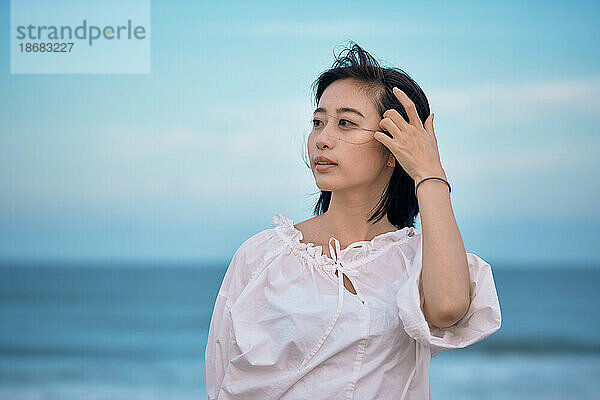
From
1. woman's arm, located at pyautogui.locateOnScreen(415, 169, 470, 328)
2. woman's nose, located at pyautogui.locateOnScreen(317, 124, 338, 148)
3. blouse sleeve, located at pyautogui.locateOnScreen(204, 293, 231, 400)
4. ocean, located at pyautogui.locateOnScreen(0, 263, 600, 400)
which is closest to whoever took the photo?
woman's arm, located at pyautogui.locateOnScreen(415, 169, 470, 328)

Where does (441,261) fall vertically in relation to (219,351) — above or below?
above

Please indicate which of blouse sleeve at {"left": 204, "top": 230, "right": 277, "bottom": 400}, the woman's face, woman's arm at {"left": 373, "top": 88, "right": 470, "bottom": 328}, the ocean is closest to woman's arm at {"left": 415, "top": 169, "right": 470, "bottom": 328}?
woman's arm at {"left": 373, "top": 88, "right": 470, "bottom": 328}

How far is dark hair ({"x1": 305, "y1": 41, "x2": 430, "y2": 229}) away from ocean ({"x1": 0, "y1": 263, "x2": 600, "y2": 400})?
409cm

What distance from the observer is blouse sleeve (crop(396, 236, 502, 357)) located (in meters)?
1.63

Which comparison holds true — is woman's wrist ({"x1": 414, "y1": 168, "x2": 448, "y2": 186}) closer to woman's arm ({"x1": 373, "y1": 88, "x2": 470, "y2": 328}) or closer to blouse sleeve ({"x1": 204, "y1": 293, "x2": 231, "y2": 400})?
woman's arm ({"x1": 373, "y1": 88, "x2": 470, "y2": 328})

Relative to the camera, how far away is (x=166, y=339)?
8250 mm

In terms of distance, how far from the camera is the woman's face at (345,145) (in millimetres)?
1849

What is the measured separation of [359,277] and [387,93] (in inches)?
18.4

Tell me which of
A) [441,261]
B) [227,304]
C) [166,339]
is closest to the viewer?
Answer: [441,261]

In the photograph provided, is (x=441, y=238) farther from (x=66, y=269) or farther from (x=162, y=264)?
(x=162, y=264)

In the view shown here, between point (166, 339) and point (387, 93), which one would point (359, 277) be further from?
point (166, 339)

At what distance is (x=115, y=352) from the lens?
777 cm

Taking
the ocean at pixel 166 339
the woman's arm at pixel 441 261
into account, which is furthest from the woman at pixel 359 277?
the ocean at pixel 166 339

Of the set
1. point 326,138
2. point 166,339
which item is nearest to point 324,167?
point 326,138
